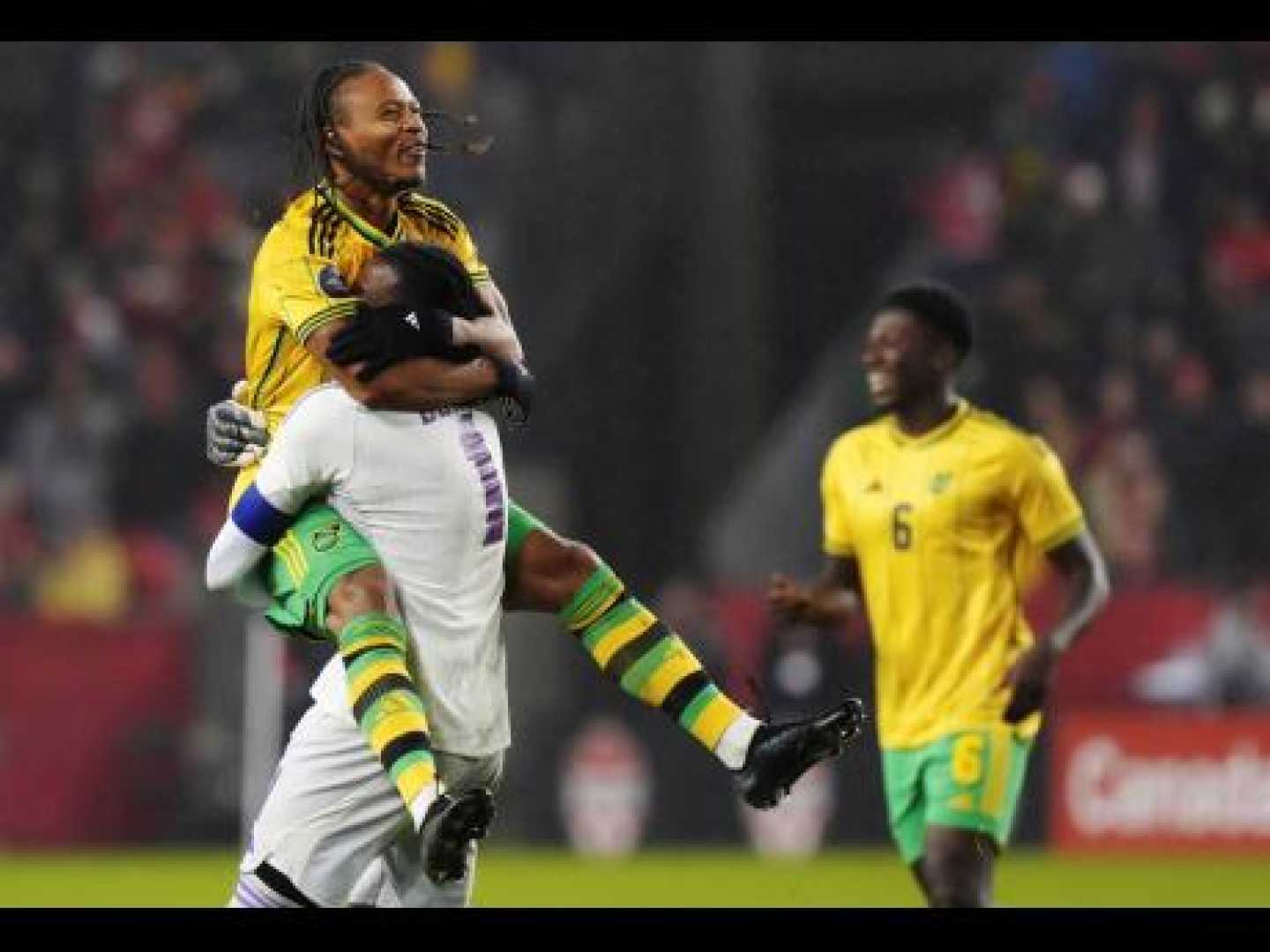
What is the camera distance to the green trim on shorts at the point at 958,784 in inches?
335

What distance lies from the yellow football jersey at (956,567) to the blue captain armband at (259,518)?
2.57m

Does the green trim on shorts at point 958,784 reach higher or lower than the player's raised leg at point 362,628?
lower

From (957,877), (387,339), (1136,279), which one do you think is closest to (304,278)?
(387,339)

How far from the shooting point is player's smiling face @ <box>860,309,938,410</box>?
29.1ft

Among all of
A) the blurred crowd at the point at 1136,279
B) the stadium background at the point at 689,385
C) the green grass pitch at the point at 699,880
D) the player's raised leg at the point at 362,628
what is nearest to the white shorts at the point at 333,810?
the player's raised leg at the point at 362,628

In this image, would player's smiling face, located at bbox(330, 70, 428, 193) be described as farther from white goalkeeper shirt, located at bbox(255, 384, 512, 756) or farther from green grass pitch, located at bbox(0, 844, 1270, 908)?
green grass pitch, located at bbox(0, 844, 1270, 908)

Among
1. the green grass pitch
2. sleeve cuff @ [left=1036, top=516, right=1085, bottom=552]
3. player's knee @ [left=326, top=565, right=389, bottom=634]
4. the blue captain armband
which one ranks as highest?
sleeve cuff @ [left=1036, top=516, right=1085, bottom=552]

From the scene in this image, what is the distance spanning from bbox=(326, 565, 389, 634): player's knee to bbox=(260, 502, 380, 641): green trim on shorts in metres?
0.02

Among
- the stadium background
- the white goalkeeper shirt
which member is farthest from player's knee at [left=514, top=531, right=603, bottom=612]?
the stadium background

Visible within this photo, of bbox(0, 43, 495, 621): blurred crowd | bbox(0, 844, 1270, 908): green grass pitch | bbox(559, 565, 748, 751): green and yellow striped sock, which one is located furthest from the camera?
bbox(0, 43, 495, 621): blurred crowd

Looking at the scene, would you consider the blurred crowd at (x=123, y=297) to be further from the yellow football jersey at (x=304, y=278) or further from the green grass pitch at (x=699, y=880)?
the yellow football jersey at (x=304, y=278)

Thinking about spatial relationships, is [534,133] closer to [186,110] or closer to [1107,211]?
[186,110]

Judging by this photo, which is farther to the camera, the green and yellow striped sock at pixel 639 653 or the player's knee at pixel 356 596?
the green and yellow striped sock at pixel 639 653

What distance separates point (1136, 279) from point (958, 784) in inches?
436
